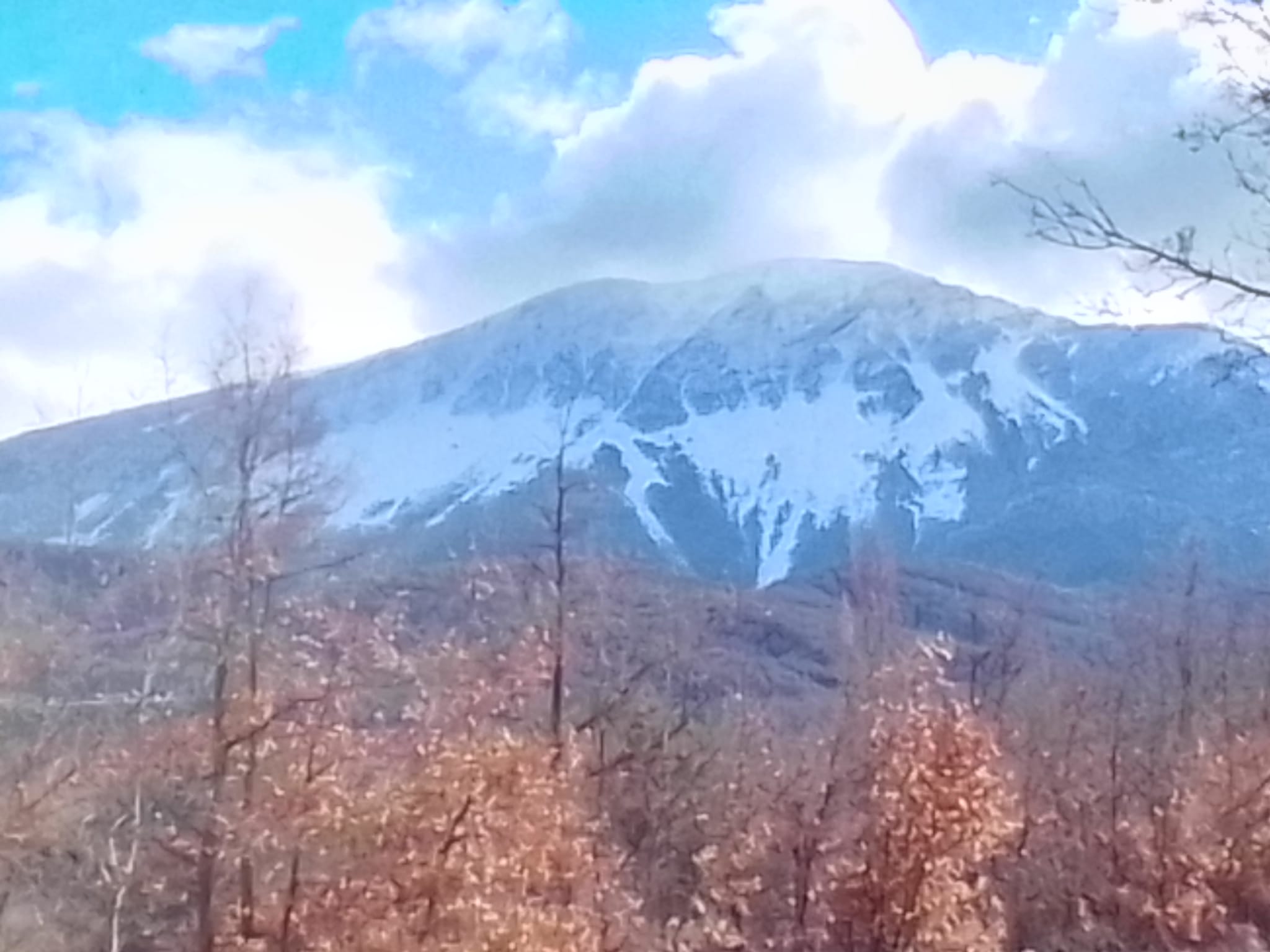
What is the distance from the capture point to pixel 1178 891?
26.5 meters

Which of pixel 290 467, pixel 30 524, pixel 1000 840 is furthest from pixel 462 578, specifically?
pixel 30 524

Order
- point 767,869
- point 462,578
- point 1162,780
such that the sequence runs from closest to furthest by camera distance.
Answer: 1. point 462,578
2. point 767,869
3. point 1162,780

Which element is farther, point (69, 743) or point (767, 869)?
point (767, 869)

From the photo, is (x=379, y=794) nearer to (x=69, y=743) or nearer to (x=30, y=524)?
(x=69, y=743)

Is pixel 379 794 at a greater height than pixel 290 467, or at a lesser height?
lesser

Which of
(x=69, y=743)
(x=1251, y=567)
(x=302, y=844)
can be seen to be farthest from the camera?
(x=1251, y=567)

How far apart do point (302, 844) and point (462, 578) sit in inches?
268

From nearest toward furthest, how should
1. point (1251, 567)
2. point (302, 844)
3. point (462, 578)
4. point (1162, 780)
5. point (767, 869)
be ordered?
1. point (302, 844)
2. point (462, 578)
3. point (767, 869)
4. point (1162, 780)
5. point (1251, 567)

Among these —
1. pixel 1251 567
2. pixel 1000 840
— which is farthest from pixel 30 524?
pixel 1251 567

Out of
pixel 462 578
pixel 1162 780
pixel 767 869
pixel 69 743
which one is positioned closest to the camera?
pixel 69 743

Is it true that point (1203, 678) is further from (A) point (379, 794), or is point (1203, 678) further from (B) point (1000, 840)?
(A) point (379, 794)

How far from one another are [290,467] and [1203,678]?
106 ft

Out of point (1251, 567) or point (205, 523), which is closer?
point (205, 523)

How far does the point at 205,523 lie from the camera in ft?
61.8
